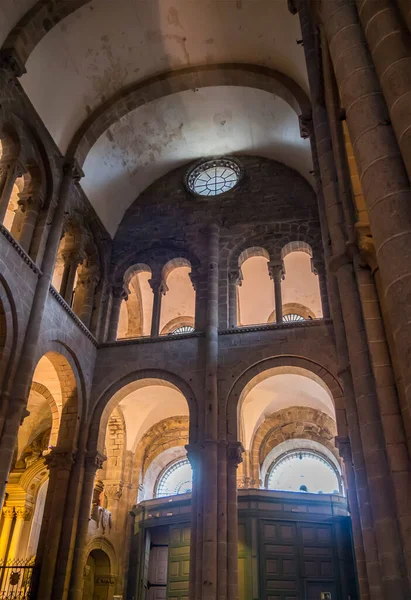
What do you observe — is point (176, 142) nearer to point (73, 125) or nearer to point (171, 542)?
point (73, 125)

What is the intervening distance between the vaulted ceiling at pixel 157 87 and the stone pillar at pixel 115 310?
2281mm

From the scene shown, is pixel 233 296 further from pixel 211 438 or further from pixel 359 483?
pixel 359 483

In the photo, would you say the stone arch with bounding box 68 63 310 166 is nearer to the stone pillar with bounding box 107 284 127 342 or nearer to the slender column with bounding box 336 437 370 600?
the stone pillar with bounding box 107 284 127 342

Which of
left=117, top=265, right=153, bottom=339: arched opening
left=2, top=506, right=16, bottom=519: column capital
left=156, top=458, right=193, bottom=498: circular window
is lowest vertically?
left=2, top=506, right=16, bottom=519: column capital

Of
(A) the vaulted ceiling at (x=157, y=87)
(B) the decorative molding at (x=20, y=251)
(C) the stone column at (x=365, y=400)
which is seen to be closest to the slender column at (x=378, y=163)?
(C) the stone column at (x=365, y=400)

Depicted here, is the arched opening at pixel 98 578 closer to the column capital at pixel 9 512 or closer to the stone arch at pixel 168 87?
the column capital at pixel 9 512

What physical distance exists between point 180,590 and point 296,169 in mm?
12193

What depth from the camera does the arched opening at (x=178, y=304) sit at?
19.8 m

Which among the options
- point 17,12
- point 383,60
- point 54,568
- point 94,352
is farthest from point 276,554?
point 17,12

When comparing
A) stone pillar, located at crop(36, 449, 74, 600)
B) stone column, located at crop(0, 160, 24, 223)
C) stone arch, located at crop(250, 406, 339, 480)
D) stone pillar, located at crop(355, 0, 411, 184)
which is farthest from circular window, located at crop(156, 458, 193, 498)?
stone pillar, located at crop(355, 0, 411, 184)

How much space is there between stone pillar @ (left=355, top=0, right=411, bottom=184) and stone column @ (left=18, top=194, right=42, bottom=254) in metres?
8.53

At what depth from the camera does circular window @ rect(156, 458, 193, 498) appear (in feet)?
62.4

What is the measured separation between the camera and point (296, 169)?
16.3 meters

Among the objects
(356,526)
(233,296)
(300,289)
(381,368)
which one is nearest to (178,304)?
(300,289)
